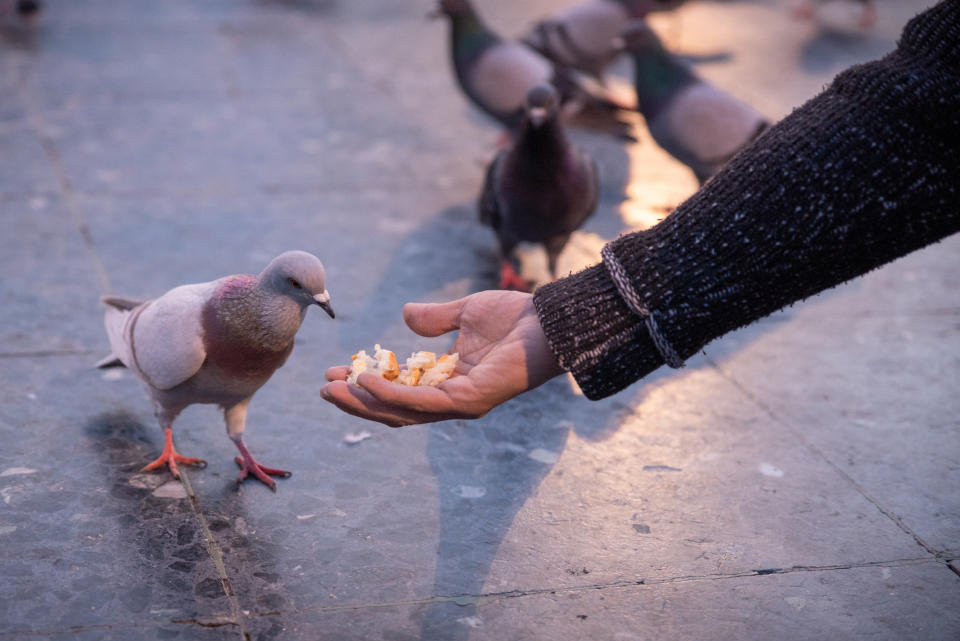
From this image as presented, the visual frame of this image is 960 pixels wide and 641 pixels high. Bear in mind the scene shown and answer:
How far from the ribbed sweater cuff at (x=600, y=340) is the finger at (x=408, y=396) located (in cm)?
28

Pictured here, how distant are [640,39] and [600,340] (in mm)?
3791

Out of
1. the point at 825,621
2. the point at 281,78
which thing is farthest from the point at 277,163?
the point at 825,621

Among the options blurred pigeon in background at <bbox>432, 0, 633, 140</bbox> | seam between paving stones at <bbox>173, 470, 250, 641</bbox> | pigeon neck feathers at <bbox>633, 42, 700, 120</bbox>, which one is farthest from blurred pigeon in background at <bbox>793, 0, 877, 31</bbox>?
seam between paving stones at <bbox>173, 470, 250, 641</bbox>

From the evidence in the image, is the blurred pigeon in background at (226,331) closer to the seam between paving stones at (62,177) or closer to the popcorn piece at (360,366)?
the popcorn piece at (360,366)

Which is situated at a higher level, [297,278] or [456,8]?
[297,278]

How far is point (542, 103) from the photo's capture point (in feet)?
13.1

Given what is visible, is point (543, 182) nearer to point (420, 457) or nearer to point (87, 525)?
point (420, 457)

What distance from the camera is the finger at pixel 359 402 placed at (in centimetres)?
222

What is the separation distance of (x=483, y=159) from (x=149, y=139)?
2.05 metres

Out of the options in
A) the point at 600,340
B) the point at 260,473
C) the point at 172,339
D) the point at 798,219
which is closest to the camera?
the point at 798,219

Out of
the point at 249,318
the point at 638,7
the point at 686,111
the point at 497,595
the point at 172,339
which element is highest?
the point at 249,318

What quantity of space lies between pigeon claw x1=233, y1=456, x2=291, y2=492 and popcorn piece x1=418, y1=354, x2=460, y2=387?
650mm

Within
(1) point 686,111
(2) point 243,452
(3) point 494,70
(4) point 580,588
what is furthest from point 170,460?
(3) point 494,70

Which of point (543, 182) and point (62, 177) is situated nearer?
point (543, 182)
